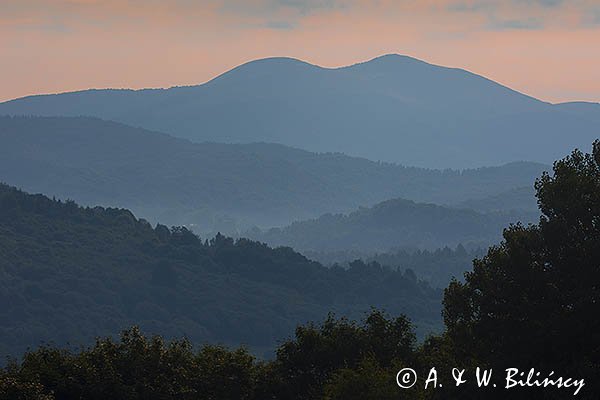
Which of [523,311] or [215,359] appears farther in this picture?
[215,359]

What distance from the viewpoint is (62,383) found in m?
Answer: 50.1

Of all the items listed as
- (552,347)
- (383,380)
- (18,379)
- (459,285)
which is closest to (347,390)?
(383,380)

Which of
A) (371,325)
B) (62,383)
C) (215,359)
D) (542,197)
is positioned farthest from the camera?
(371,325)

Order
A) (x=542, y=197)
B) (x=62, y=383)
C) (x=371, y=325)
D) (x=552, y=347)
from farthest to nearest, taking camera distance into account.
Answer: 1. (x=371, y=325)
2. (x=62, y=383)
3. (x=542, y=197)
4. (x=552, y=347)

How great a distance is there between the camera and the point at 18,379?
46.6 meters

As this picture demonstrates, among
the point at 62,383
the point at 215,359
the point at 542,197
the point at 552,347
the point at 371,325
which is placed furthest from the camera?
the point at 371,325

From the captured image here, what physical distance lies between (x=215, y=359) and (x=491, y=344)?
1847cm

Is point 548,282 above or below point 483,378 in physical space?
above

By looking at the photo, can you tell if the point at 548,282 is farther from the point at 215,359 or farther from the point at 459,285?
the point at 215,359

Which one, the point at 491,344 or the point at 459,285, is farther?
the point at 459,285

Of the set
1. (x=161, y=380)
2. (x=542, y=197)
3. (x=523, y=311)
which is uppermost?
(x=542, y=197)

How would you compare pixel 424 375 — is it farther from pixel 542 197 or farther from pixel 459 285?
pixel 542 197

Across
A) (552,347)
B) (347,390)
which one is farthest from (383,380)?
(552,347)

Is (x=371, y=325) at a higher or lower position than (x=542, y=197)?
lower
